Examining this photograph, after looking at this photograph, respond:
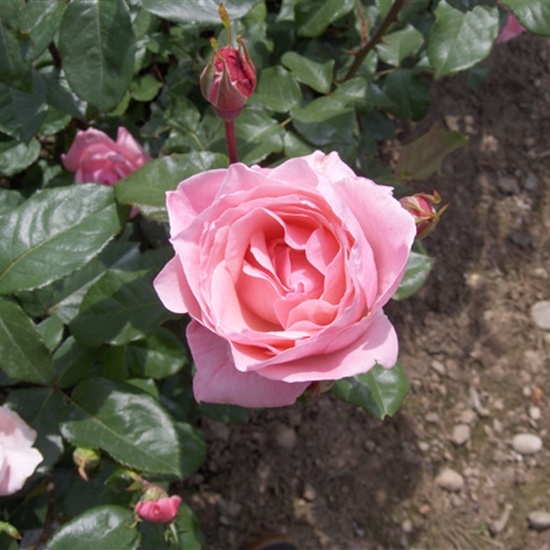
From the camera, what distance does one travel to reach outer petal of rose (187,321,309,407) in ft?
2.01

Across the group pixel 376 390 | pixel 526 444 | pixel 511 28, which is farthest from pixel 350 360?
pixel 526 444

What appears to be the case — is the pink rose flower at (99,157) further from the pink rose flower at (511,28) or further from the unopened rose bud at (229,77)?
the pink rose flower at (511,28)

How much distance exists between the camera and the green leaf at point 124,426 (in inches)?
33.4

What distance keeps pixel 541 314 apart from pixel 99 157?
166 centimetres

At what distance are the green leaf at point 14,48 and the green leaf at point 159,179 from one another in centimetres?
21

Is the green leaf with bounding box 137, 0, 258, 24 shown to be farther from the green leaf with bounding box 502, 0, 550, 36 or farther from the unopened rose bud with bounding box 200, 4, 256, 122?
the green leaf with bounding box 502, 0, 550, 36

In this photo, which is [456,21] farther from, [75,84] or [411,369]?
[411,369]

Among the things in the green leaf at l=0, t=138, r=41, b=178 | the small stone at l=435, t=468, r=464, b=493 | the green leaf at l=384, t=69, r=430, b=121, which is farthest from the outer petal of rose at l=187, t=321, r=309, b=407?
the small stone at l=435, t=468, r=464, b=493

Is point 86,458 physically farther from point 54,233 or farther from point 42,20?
point 42,20

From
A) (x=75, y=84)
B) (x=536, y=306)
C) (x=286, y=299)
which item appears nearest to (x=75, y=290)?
(x=75, y=84)

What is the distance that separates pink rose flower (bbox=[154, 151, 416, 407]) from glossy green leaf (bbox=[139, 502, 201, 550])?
0.50 meters

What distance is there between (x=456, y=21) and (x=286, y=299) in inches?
26.8

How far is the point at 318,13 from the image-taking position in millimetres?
1162

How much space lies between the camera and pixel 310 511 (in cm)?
183
